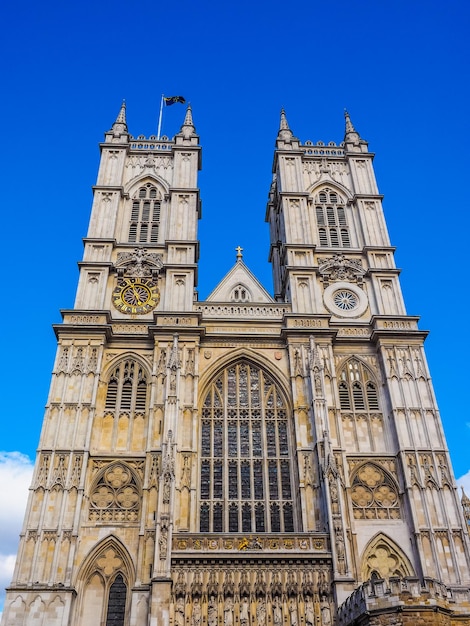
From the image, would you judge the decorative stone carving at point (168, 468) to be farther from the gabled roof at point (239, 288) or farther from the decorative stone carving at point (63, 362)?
the gabled roof at point (239, 288)

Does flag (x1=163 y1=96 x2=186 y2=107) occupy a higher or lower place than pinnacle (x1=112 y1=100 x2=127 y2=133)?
higher

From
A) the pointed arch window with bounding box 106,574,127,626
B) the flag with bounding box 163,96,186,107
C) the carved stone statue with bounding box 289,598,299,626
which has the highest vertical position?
the flag with bounding box 163,96,186,107

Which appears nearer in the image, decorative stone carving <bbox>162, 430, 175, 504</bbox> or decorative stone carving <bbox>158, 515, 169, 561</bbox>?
decorative stone carving <bbox>158, 515, 169, 561</bbox>

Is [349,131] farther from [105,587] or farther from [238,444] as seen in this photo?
[105,587]

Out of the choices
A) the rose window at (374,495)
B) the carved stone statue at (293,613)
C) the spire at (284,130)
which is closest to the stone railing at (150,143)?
the spire at (284,130)

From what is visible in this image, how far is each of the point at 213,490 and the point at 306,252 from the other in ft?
42.1

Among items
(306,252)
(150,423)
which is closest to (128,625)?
(150,423)

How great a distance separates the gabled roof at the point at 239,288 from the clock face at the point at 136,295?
9.19 ft

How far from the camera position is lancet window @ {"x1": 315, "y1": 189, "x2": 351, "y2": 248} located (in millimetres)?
32250

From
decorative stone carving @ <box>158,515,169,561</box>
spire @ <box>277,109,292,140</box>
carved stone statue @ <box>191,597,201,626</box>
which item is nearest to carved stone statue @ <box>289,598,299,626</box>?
carved stone statue @ <box>191,597,201,626</box>

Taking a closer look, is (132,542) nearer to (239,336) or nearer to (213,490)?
(213,490)

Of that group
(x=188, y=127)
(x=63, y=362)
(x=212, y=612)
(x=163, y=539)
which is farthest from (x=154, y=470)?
(x=188, y=127)

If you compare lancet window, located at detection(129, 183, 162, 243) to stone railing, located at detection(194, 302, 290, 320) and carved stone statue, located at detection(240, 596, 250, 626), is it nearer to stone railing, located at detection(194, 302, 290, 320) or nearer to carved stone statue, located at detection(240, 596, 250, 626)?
stone railing, located at detection(194, 302, 290, 320)

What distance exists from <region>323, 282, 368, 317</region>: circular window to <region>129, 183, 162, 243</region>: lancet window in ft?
30.2
